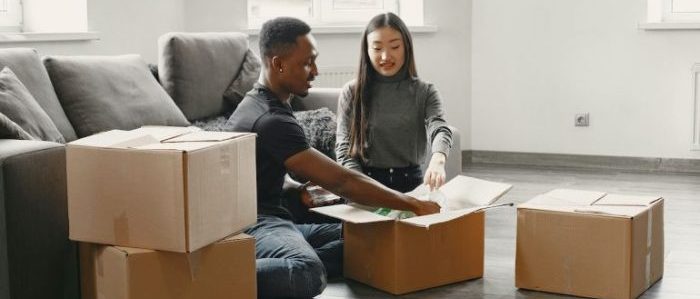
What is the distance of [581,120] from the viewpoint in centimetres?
581

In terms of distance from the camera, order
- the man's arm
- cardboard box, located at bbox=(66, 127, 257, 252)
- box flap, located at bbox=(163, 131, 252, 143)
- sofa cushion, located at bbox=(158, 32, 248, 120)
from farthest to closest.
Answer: sofa cushion, located at bbox=(158, 32, 248, 120), the man's arm, box flap, located at bbox=(163, 131, 252, 143), cardboard box, located at bbox=(66, 127, 257, 252)

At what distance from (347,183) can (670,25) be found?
130 inches

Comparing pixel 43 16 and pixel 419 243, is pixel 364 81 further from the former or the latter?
pixel 43 16

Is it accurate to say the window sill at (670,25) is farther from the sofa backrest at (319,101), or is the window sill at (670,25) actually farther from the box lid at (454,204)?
the box lid at (454,204)

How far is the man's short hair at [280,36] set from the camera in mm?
2893

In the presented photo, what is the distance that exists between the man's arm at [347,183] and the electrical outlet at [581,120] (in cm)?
A: 307

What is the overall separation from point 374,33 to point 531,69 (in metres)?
2.60

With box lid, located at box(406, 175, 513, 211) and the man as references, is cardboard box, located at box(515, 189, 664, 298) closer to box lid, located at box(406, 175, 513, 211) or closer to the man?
box lid, located at box(406, 175, 513, 211)

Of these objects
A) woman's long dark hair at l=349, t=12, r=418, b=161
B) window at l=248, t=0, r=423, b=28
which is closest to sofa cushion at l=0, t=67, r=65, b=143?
woman's long dark hair at l=349, t=12, r=418, b=161

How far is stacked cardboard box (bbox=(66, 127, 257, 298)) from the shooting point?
7.45ft

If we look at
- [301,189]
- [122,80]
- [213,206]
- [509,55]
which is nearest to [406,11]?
[509,55]

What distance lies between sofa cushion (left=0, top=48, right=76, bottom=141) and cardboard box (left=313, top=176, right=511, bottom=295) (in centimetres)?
125

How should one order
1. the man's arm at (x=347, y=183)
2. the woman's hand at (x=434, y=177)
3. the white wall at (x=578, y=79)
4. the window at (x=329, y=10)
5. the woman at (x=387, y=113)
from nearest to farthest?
the man's arm at (x=347, y=183)
the woman's hand at (x=434, y=177)
the woman at (x=387, y=113)
the white wall at (x=578, y=79)
the window at (x=329, y=10)

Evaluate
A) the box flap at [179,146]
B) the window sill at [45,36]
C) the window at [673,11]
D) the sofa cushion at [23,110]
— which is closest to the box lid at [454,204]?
the box flap at [179,146]
